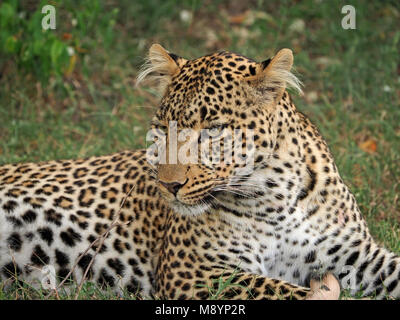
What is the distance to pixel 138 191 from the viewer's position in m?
7.02

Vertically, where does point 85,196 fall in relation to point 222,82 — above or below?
below

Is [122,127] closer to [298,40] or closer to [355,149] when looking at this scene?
[355,149]

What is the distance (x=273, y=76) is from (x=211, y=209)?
3.80 ft

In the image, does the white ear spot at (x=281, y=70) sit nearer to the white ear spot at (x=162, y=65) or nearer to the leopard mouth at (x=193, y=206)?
the white ear spot at (x=162, y=65)

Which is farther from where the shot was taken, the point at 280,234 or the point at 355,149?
the point at 355,149

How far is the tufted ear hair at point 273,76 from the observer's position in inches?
227

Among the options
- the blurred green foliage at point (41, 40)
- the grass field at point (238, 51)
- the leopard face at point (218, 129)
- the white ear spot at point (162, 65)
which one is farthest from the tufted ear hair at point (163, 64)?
the blurred green foliage at point (41, 40)

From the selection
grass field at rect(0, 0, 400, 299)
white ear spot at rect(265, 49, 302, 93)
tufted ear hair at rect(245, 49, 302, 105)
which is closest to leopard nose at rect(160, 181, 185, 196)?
tufted ear hair at rect(245, 49, 302, 105)

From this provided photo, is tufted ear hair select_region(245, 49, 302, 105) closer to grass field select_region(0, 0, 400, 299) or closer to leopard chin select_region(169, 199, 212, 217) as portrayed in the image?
leopard chin select_region(169, 199, 212, 217)

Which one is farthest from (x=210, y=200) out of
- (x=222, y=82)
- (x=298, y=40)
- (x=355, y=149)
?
(x=298, y=40)

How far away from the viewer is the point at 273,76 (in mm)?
5781

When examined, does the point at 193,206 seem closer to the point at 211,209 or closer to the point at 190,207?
the point at 190,207
